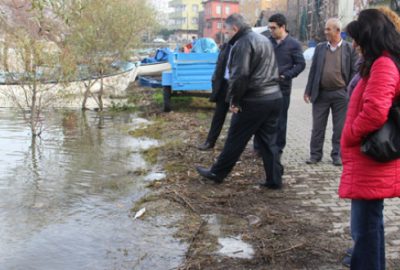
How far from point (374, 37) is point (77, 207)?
3466 mm

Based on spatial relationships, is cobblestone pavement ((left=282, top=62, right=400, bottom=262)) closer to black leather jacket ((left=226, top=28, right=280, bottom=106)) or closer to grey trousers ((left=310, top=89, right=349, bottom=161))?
grey trousers ((left=310, top=89, right=349, bottom=161))

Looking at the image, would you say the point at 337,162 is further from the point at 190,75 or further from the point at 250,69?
the point at 190,75

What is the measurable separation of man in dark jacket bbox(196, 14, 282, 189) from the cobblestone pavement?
53cm

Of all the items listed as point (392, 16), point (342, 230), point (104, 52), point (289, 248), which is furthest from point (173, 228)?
point (104, 52)

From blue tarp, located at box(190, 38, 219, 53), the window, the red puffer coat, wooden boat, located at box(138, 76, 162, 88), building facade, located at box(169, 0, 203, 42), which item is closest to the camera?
the red puffer coat

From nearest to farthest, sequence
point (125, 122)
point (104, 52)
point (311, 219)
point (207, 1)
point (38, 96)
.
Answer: point (311, 219) → point (38, 96) → point (125, 122) → point (104, 52) → point (207, 1)

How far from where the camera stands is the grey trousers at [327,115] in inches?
249

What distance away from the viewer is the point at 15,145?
27.2 ft

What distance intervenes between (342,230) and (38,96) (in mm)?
6763

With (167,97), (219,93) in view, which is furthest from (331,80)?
(167,97)

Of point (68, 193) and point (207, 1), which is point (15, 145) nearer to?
point (68, 193)

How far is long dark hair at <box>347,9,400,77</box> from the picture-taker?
286 centimetres

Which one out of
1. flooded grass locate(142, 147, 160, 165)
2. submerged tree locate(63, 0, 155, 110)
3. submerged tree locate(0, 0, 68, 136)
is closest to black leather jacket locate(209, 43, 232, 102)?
flooded grass locate(142, 147, 160, 165)

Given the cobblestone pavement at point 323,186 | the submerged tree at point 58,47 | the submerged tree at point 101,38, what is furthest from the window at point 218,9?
the cobblestone pavement at point 323,186
